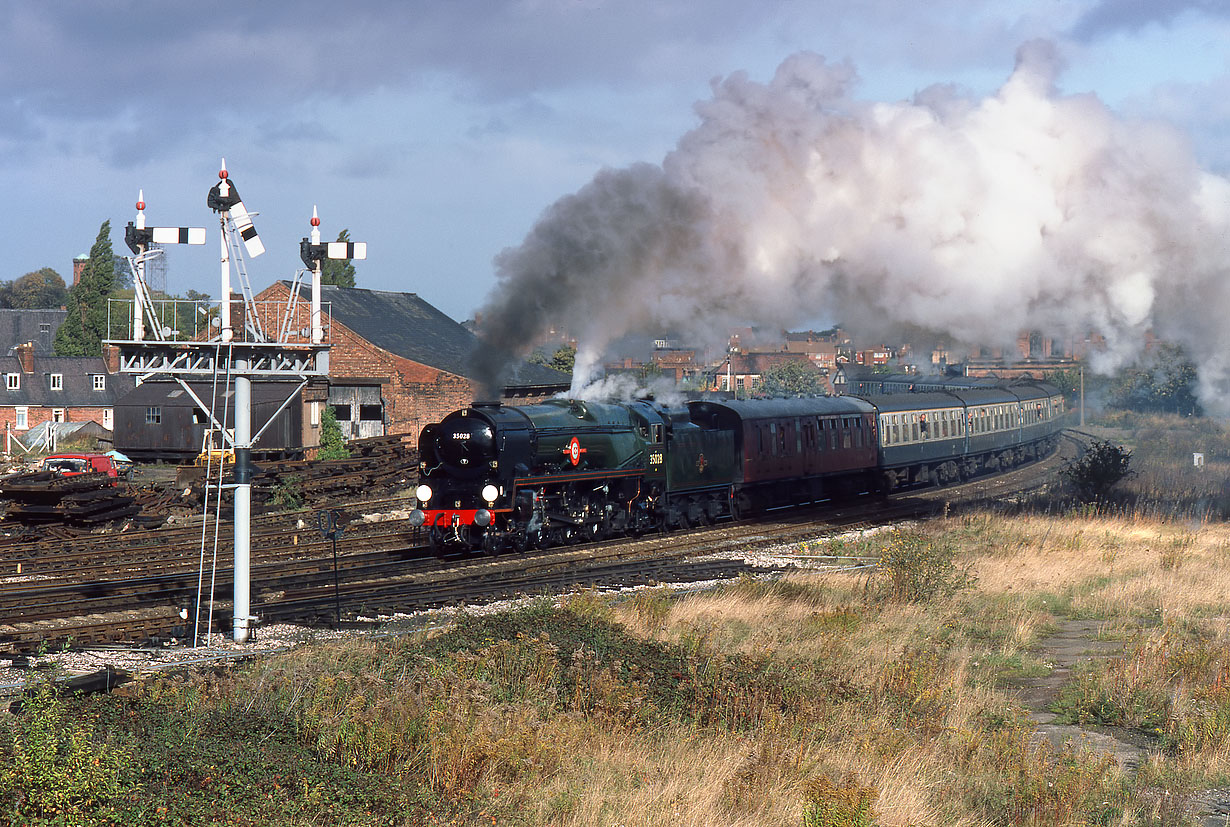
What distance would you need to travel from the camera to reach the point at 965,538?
89.5 feet

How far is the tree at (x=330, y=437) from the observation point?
4734cm

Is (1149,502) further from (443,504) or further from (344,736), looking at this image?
(344,736)

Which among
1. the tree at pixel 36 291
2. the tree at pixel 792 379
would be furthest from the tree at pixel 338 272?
the tree at pixel 36 291

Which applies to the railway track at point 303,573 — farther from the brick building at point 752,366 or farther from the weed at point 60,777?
the brick building at point 752,366

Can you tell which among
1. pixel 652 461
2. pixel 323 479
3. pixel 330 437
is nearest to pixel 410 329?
pixel 330 437

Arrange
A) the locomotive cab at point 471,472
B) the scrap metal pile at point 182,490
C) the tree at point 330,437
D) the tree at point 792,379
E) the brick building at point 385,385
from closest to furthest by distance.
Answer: the locomotive cab at point 471,472 < the scrap metal pile at point 182,490 < the tree at point 330,437 < the brick building at point 385,385 < the tree at point 792,379

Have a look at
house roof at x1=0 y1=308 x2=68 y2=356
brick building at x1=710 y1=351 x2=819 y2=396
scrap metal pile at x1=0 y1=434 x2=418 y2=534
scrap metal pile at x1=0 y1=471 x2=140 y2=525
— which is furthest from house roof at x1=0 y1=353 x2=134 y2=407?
brick building at x1=710 y1=351 x2=819 y2=396

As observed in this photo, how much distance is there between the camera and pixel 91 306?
85.2 meters

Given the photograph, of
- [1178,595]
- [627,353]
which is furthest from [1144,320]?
[627,353]

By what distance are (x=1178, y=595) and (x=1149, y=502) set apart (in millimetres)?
16613

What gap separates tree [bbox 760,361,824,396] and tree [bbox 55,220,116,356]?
166 ft

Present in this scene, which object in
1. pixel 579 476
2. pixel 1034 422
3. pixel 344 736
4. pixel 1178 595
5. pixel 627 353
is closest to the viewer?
pixel 344 736

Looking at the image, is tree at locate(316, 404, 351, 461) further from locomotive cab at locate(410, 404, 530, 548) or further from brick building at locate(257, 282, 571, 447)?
locomotive cab at locate(410, 404, 530, 548)

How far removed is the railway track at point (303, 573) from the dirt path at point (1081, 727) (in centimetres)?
727
